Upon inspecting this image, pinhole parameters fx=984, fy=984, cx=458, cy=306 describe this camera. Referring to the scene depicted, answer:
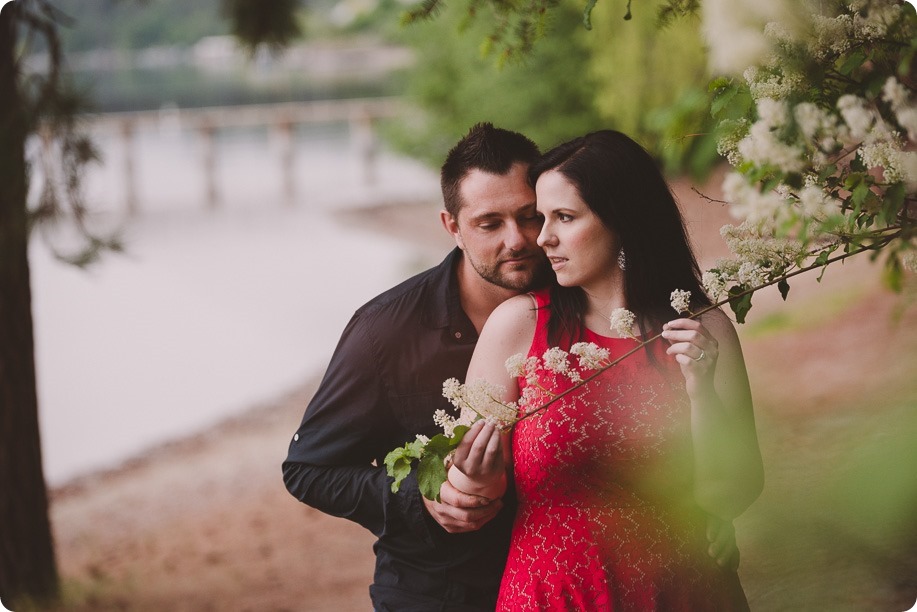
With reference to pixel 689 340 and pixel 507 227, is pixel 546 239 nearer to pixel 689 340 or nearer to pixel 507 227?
pixel 507 227

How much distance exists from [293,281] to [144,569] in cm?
358

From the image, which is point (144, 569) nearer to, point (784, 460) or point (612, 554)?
point (784, 460)

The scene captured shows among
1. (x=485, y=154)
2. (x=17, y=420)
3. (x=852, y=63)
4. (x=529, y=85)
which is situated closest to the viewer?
(x=852, y=63)

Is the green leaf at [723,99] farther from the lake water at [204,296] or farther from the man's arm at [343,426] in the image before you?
the lake water at [204,296]

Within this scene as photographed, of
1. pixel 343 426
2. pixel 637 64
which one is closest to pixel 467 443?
pixel 343 426

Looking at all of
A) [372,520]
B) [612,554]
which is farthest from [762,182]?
[372,520]

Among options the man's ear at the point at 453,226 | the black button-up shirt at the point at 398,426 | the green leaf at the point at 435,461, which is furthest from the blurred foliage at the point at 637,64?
the green leaf at the point at 435,461

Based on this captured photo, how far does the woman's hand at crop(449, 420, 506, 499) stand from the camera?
48.4 inches

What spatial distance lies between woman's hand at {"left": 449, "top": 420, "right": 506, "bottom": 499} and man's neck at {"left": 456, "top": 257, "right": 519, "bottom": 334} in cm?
44

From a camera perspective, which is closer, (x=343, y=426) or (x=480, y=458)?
(x=480, y=458)

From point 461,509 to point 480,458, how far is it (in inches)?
5.3

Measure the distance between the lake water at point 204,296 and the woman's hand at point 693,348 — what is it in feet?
16.3

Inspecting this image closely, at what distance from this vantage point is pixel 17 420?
11.6ft

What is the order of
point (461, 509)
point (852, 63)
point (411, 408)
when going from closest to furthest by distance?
point (852, 63), point (461, 509), point (411, 408)
